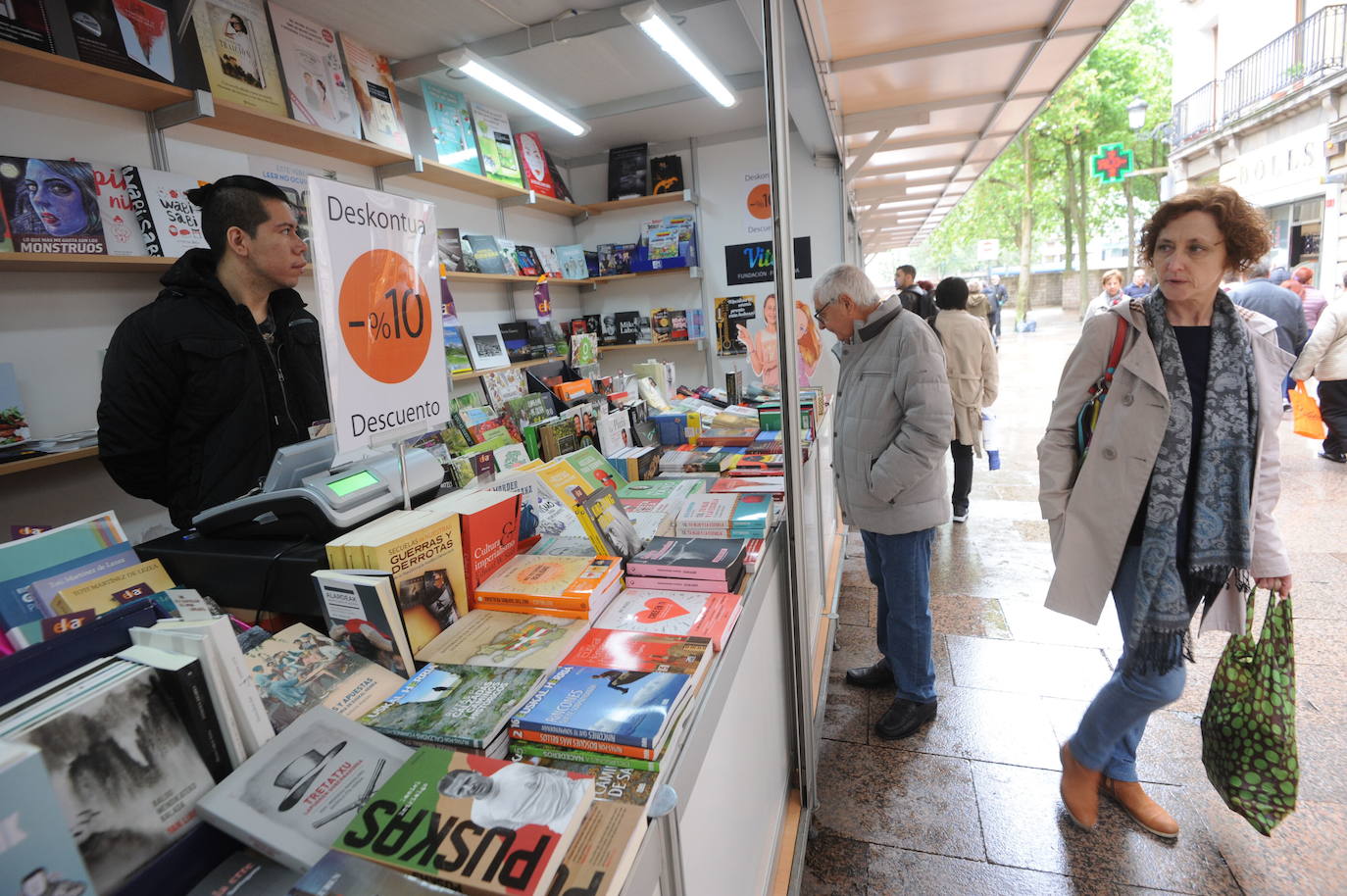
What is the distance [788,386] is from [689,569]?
610 mm

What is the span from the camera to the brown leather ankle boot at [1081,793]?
205cm

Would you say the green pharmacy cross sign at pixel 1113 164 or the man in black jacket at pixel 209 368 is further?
the green pharmacy cross sign at pixel 1113 164

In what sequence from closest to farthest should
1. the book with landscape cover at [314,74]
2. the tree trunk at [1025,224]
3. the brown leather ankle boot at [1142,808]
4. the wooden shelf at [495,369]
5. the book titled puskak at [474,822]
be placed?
the book titled puskak at [474,822] → the brown leather ankle boot at [1142,808] → the book with landscape cover at [314,74] → the wooden shelf at [495,369] → the tree trunk at [1025,224]

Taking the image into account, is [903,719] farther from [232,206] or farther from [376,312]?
[232,206]

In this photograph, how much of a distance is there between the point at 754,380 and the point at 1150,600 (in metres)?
3.88

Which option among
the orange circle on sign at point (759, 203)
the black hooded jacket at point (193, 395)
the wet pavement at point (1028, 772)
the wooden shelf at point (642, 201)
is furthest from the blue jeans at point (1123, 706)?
the wooden shelf at point (642, 201)

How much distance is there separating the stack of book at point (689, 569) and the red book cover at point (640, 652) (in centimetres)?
24

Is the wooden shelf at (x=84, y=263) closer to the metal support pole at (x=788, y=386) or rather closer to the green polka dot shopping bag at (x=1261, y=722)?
the metal support pole at (x=788, y=386)

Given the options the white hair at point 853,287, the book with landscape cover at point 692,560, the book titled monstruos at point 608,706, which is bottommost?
the book titled monstruos at point 608,706

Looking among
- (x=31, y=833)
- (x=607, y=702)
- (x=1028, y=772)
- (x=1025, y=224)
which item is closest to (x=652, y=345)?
(x=1028, y=772)

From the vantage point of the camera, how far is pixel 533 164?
4578 millimetres

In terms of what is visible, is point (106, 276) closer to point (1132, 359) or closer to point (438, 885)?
point (438, 885)

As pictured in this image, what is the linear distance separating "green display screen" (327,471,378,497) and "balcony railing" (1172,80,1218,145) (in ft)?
56.7

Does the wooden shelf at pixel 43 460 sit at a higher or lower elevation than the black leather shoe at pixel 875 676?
higher
